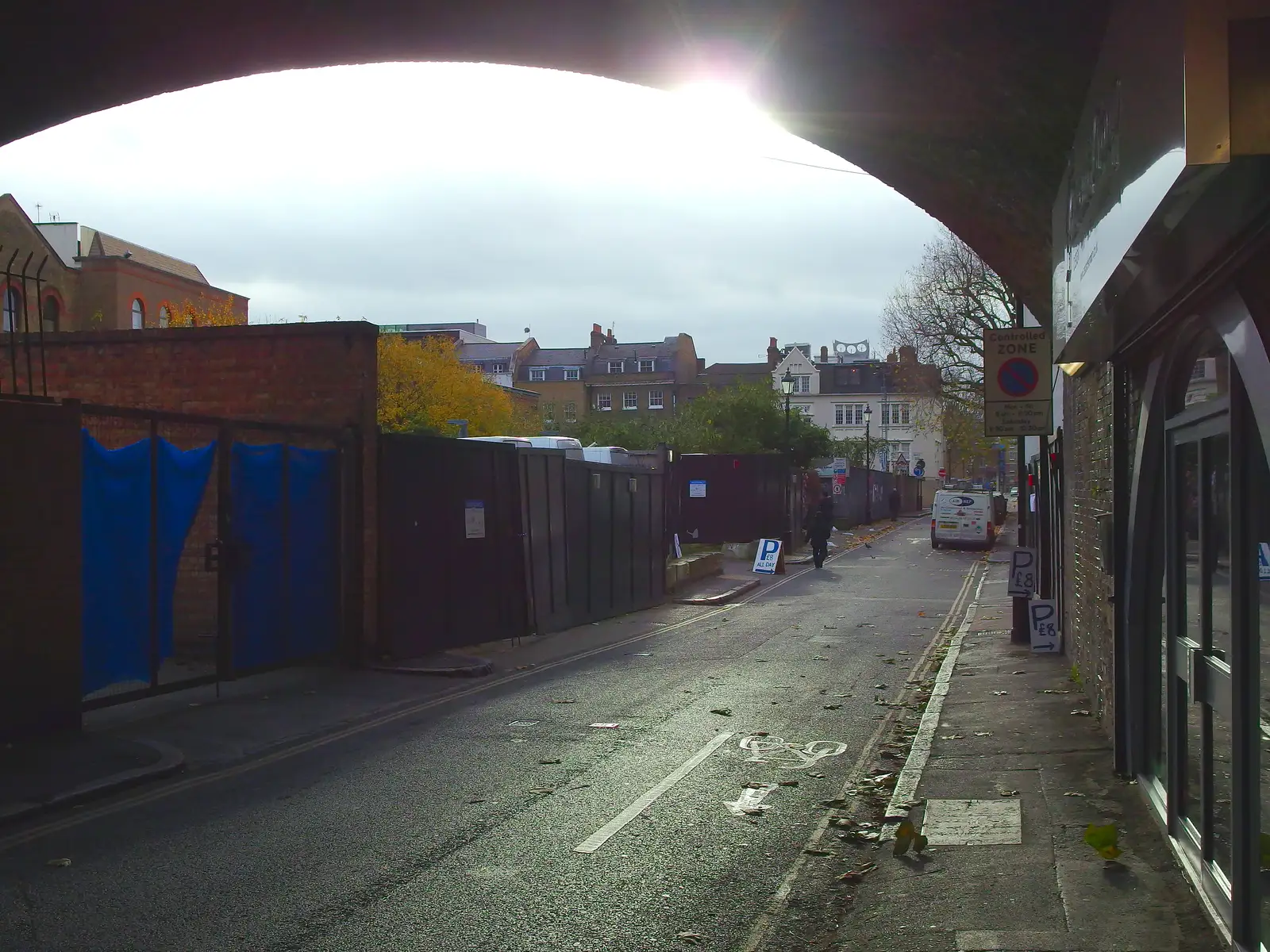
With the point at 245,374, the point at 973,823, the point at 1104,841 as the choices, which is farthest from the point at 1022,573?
the point at 245,374

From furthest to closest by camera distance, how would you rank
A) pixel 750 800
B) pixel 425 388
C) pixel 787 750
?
pixel 425 388, pixel 787 750, pixel 750 800

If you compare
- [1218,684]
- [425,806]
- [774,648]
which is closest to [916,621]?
[774,648]

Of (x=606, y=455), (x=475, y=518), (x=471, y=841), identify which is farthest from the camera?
(x=606, y=455)

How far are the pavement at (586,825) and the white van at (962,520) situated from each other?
28094mm

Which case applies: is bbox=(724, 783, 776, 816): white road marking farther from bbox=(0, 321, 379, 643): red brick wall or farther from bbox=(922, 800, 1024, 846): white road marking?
bbox=(0, 321, 379, 643): red brick wall

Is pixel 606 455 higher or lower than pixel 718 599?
higher

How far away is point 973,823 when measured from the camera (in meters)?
7.01

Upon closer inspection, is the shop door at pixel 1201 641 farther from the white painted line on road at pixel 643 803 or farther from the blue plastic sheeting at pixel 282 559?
the blue plastic sheeting at pixel 282 559

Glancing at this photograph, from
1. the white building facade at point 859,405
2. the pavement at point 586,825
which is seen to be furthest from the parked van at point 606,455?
the white building facade at point 859,405

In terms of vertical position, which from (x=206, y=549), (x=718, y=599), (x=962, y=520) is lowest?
(x=718, y=599)

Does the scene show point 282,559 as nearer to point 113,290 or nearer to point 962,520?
point 962,520

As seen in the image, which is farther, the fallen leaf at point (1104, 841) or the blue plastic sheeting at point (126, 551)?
the blue plastic sheeting at point (126, 551)

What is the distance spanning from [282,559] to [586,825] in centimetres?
662

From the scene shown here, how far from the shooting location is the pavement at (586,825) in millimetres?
5316
